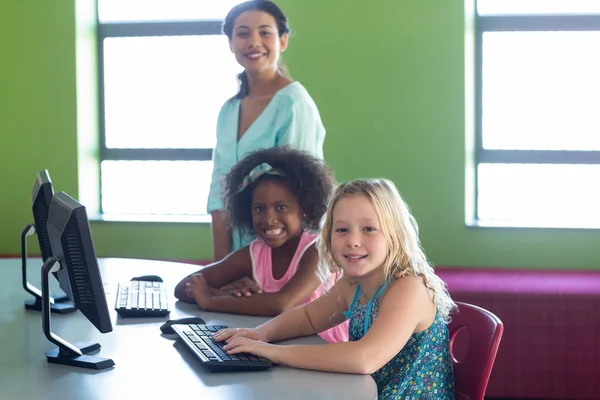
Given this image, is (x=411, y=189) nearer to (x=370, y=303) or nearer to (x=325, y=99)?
(x=325, y=99)

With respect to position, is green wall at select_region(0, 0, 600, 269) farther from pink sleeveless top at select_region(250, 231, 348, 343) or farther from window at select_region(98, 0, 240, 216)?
pink sleeveless top at select_region(250, 231, 348, 343)

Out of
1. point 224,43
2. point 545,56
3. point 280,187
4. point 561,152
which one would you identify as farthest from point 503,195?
point 280,187

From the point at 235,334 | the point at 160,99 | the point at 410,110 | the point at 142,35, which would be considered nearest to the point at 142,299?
the point at 235,334

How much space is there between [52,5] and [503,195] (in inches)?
94.2

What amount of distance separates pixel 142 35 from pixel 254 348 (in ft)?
9.86

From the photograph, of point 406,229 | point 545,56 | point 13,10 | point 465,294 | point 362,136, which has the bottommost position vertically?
point 465,294

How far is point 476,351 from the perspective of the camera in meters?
1.75

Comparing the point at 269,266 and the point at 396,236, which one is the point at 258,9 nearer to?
the point at 269,266

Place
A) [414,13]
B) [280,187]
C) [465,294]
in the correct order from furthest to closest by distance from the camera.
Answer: [414,13]
[465,294]
[280,187]

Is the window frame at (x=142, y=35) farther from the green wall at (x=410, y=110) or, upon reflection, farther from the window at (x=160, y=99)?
the green wall at (x=410, y=110)

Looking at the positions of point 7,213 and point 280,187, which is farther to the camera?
point 7,213

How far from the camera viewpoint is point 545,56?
3910 millimetres

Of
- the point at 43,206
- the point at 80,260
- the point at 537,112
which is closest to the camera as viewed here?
the point at 80,260

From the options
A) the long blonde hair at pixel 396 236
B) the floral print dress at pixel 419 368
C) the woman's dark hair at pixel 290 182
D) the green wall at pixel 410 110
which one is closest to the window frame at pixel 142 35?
the green wall at pixel 410 110
